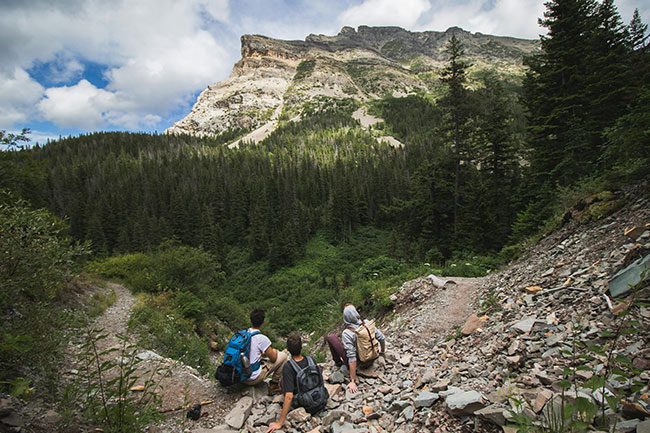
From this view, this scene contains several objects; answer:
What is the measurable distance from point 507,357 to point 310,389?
10.4 ft

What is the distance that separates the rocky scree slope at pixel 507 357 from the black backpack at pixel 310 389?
156 mm

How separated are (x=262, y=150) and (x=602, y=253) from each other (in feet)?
389

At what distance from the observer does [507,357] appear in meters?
4.71

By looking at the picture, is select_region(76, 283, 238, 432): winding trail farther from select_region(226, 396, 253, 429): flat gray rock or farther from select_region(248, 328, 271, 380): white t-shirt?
select_region(248, 328, 271, 380): white t-shirt

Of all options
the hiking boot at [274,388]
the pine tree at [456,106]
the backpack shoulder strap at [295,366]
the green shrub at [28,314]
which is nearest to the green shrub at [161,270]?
the green shrub at [28,314]

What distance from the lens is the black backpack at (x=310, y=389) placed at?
4926 mm

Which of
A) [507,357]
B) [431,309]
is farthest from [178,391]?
[431,309]

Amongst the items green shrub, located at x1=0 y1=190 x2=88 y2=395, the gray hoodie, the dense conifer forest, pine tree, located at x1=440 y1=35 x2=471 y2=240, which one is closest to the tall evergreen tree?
the dense conifer forest

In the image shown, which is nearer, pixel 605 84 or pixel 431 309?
pixel 431 309

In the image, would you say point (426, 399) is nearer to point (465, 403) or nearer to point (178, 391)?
point (465, 403)

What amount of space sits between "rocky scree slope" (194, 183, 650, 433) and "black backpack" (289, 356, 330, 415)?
0.51 ft

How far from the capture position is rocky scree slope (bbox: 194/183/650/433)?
3551mm

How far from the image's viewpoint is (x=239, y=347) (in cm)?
586

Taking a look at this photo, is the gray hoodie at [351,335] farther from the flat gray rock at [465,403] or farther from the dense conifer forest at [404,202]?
the dense conifer forest at [404,202]
